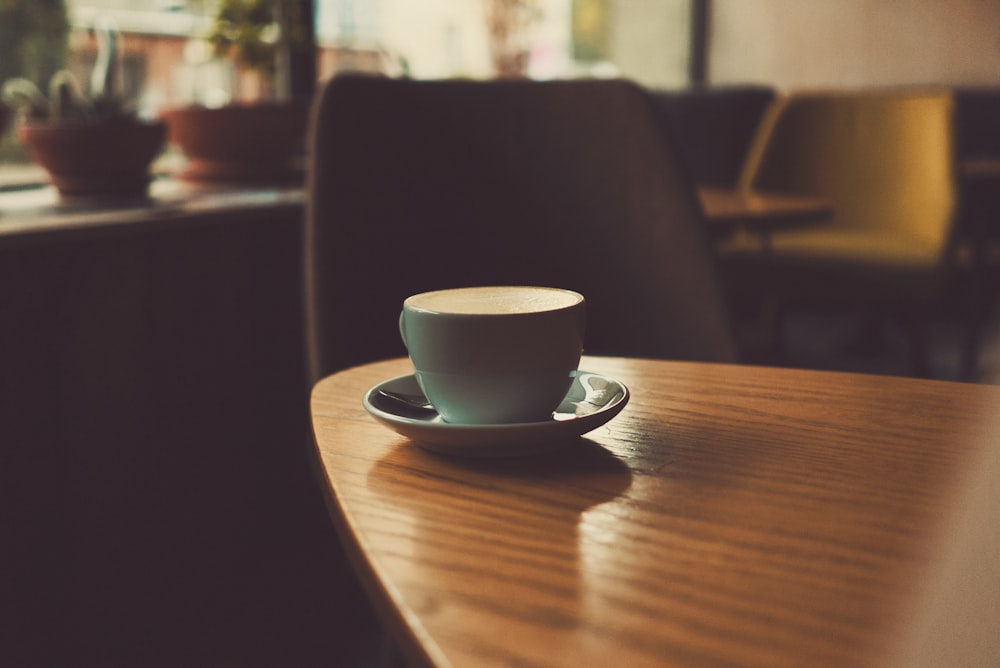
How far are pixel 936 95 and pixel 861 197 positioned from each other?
1.31ft

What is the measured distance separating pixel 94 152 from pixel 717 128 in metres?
2.97

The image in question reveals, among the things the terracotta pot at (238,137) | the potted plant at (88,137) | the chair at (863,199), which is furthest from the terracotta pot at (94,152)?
the chair at (863,199)

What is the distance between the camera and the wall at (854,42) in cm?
421

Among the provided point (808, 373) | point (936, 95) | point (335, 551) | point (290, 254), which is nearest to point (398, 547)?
point (808, 373)

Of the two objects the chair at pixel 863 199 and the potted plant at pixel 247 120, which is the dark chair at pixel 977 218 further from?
the potted plant at pixel 247 120

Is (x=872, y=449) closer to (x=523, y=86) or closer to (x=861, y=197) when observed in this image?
(x=523, y=86)

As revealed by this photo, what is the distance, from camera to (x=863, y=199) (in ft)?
10.2

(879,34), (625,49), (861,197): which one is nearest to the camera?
(861,197)

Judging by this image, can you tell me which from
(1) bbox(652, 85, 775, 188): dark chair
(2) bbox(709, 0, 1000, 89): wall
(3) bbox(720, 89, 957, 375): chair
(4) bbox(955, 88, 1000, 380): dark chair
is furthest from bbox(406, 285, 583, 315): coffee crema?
(2) bbox(709, 0, 1000, 89): wall

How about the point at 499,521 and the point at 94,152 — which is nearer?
the point at 499,521

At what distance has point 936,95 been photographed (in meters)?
2.86

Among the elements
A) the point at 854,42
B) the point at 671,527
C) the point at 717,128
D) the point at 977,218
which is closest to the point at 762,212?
the point at 977,218

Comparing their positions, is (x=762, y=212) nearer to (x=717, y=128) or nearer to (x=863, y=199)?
(x=863, y=199)

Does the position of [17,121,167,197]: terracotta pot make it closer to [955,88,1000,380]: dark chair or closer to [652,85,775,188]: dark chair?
[955,88,1000,380]: dark chair
